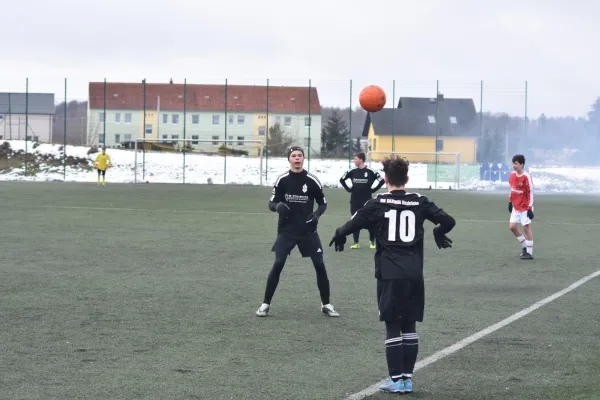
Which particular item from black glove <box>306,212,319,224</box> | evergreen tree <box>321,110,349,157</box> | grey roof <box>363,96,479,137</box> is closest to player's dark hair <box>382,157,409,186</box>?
black glove <box>306,212,319,224</box>

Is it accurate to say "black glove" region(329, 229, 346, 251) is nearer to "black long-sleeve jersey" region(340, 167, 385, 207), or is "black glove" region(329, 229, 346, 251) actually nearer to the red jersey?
the red jersey

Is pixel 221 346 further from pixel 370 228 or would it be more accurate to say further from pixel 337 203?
pixel 337 203

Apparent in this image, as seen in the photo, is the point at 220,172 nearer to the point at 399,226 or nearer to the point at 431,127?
the point at 431,127

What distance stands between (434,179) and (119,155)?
19.8 metres

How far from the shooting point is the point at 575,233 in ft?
70.6

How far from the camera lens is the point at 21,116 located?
2376 inches

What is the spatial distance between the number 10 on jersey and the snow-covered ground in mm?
42416

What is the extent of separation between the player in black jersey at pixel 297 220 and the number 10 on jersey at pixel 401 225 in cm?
323

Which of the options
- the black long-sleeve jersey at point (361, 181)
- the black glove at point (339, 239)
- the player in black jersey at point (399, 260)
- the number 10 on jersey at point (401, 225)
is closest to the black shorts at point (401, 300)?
the player in black jersey at point (399, 260)

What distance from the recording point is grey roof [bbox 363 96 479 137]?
52875 millimetres

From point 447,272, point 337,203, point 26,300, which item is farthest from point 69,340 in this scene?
point 337,203

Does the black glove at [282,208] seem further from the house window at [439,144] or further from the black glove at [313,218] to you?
the house window at [439,144]

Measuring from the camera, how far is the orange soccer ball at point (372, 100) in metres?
24.0

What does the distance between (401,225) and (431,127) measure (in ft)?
158
